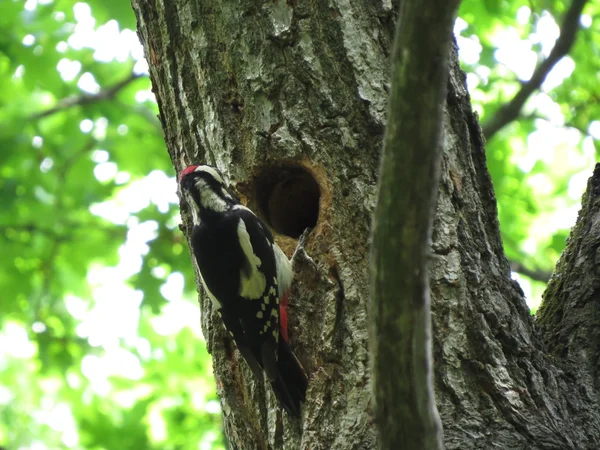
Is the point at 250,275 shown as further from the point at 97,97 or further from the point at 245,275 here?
the point at 97,97

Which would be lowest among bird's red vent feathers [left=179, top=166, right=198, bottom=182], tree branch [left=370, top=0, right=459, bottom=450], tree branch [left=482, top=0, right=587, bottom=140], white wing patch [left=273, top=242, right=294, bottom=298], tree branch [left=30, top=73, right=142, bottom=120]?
tree branch [left=370, top=0, right=459, bottom=450]

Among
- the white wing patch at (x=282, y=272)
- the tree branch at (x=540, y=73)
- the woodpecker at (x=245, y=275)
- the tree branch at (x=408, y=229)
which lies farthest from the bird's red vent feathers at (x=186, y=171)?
the tree branch at (x=540, y=73)

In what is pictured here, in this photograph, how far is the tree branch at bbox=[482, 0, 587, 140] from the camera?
5121mm

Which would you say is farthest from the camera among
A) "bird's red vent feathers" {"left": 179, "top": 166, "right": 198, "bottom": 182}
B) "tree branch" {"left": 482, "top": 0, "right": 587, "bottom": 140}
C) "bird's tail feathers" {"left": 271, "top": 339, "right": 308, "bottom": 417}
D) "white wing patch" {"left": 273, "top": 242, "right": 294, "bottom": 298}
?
"tree branch" {"left": 482, "top": 0, "right": 587, "bottom": 140}

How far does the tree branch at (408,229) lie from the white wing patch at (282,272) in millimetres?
1368

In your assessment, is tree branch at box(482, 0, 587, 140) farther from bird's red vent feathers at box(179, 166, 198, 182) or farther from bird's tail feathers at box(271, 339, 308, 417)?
bird's tail feathers at box(271, 339, 308, 417)

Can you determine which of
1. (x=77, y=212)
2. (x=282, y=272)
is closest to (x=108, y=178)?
(x=77, y=212)

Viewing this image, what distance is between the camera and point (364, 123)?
269 centimetres

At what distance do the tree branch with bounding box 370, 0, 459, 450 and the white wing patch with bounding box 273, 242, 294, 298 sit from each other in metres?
1.37

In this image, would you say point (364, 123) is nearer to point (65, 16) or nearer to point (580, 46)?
point (580, 46)

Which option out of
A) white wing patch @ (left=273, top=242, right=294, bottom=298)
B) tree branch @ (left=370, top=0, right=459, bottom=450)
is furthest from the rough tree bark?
tree branch @ (left=370, top=0, right=459, bottom=450)

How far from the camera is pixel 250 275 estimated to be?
334cm

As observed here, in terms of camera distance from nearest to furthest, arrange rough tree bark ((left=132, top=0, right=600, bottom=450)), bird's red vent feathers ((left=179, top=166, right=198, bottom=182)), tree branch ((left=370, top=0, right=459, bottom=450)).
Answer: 1. tree branch ((left=370, top=0, right=459, bottom=450))
2. rough tree bark ((left=132, top=0, right=600, bottom=450))
3. bird's red vent feathers ((left=179, top=166, right=198, bottom=182))

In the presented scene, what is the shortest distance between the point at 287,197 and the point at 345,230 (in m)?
0.88
